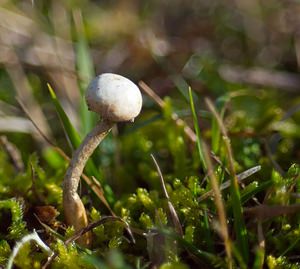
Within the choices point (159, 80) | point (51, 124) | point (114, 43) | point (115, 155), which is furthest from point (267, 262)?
point (114, 43)

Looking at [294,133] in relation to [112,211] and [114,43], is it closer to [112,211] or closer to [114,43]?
[112,211]

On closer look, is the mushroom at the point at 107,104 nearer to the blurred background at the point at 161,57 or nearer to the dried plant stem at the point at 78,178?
the dried plant stem at the point at 78,178

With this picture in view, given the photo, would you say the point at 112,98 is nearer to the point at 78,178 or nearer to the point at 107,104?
the point at 107,104

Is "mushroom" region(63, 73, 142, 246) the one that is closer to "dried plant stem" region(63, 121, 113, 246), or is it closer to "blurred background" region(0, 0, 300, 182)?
"dried plant stem" region(63, 121, 113, 246)

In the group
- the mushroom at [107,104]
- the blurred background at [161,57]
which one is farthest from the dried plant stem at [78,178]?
the blurred background at [161,57]

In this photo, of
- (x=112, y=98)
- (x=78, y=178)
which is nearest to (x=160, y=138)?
(x=78, y=178)
